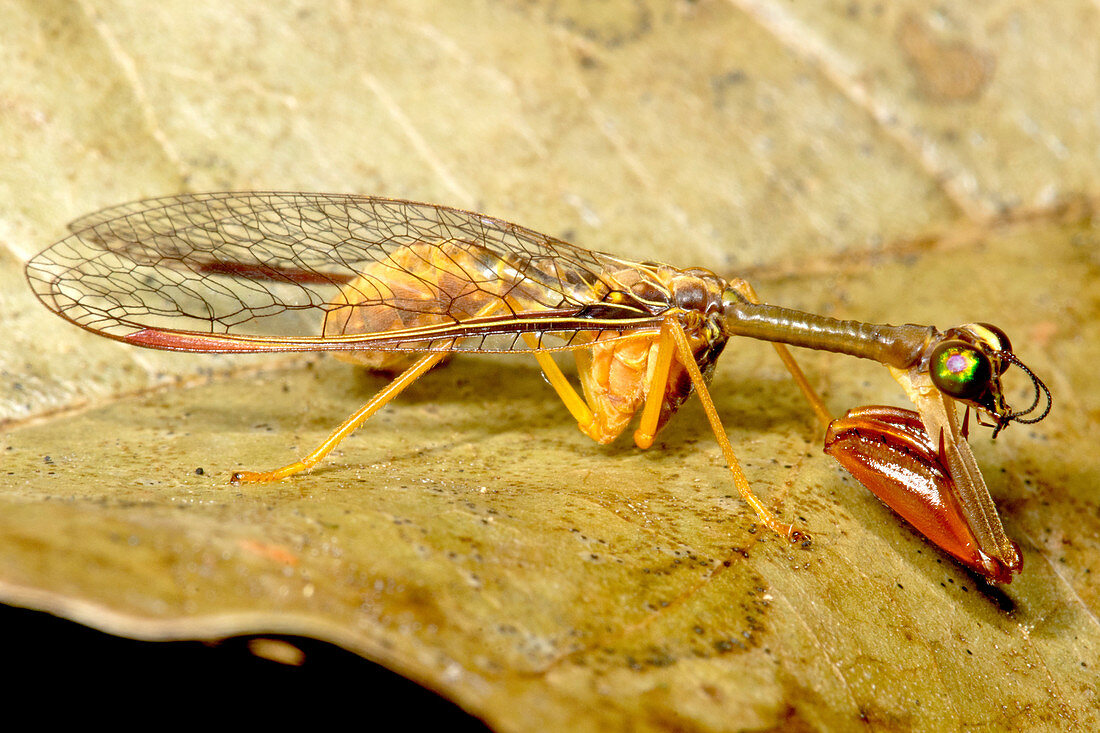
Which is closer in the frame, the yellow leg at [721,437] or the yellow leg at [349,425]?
the yellow leg at [721,437]

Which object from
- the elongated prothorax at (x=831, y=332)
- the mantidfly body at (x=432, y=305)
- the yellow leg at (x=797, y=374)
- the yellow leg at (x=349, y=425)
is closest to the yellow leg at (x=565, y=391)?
the mantidfly body at (x=432, y=305)

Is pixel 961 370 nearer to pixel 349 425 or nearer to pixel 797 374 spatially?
pixel 797 374

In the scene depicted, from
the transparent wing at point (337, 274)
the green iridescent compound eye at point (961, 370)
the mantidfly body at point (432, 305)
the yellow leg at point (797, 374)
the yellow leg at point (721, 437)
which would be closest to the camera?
the yellow leg at point (721, 437)

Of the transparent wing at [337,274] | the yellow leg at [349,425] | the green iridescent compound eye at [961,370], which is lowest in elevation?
the yellow leg at [349,425]

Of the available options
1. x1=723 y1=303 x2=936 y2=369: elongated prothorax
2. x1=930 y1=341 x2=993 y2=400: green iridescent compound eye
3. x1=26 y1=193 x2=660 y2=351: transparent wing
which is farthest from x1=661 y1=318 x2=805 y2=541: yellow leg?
x1=930 y1=341 x2=993 y2=400: green iridescent compound eye

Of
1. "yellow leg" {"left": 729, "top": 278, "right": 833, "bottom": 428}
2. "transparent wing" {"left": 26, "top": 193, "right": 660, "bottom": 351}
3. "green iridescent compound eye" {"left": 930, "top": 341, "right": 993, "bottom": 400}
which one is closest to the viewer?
"green iridescent compound eye" {"left": 930, "top": 341, "right": 993, "bottom": 400}

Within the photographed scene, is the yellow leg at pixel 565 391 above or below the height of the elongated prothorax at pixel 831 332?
below

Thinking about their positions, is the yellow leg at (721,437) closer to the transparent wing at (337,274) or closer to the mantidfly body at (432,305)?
the mantidfly body at (432,305)

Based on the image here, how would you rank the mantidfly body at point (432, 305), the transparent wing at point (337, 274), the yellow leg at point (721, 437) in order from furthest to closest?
the transparent wing at point (337, 274) → the mantidfly body at point (432, 305) → the yellow leg at point (721, 437)

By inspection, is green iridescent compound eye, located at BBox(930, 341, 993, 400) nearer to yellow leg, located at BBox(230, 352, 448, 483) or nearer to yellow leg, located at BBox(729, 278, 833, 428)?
yellow leg, located at BBox(729, 278, 833, 428)
